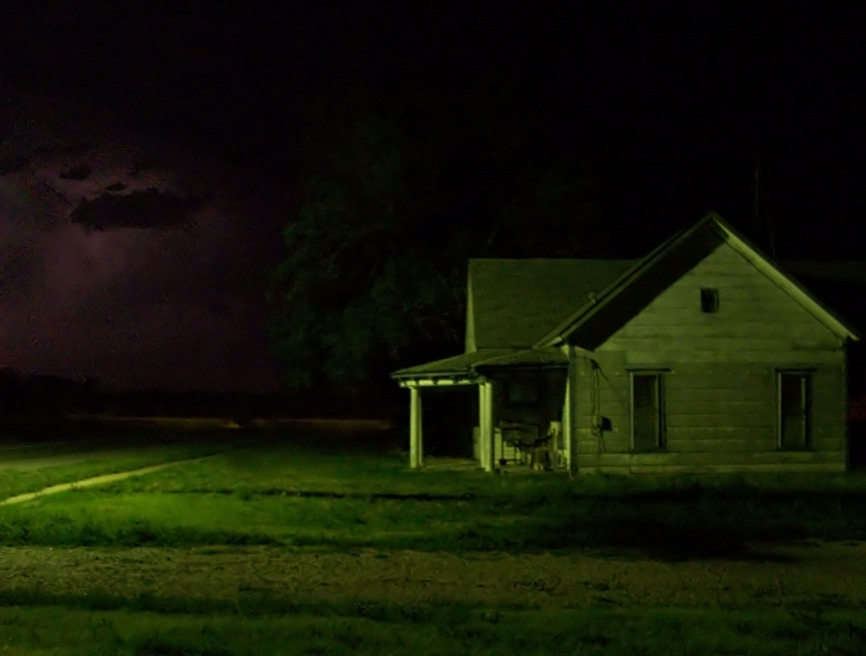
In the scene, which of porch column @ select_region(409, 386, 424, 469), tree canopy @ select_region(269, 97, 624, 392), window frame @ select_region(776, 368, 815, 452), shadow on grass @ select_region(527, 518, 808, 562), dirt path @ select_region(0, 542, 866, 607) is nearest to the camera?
dirt path @ select_region(0, 542, 866, 607)

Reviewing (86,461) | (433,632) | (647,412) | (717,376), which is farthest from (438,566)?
(86,461)

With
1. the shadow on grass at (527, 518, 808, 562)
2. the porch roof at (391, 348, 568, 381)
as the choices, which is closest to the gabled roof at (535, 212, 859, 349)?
the porch roof at (391, 348, 568, 381)

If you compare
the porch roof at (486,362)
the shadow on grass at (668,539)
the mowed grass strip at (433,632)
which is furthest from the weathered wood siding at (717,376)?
the mowed grass strip at (433,632)

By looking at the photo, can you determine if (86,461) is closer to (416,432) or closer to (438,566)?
(416,432)

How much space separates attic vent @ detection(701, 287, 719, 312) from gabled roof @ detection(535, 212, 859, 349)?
2.07 feet

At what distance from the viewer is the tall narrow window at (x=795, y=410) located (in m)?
24.9

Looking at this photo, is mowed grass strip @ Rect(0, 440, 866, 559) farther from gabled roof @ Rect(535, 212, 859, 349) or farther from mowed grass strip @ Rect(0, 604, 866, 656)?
mowed grass strip @ Rect(0, 604, 866, 656)

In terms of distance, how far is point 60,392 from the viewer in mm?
78375

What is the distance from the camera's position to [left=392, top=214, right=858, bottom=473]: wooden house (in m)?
24.4

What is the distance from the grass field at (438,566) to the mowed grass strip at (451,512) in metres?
0.06

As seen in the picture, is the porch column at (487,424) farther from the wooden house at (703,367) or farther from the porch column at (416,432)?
the porch column at (416,432)

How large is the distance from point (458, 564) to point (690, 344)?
43.2ft

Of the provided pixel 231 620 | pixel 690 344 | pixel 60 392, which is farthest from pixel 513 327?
pixel 60 392

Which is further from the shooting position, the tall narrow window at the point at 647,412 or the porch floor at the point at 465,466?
the porch floor at the point at 465,466
